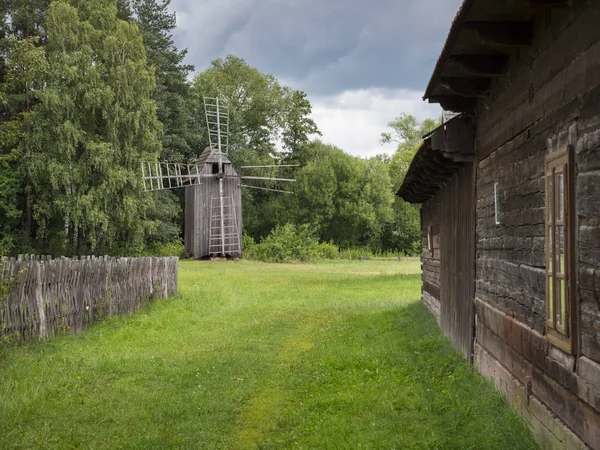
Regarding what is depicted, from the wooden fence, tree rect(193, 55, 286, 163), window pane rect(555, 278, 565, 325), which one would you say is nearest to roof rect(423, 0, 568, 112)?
window pane rect(555, 278, 565, 325)

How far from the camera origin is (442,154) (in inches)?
331

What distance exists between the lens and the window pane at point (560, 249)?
4.35 m

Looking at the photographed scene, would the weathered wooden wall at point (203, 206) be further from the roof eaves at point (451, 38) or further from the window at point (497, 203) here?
the window at point (497, 203)

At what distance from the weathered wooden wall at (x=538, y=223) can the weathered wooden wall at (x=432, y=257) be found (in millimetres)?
5278

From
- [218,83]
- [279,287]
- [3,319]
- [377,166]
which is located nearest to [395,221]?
[377,166]

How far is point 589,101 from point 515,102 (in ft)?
6.50

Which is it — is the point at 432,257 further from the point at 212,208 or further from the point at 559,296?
the point at 212,208

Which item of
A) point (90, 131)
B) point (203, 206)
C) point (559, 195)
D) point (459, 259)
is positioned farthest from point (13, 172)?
point (559, 195)

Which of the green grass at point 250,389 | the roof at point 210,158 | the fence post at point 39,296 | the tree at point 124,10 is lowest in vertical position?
the green grass at point 250,389

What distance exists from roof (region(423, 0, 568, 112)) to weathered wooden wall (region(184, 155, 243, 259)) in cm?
3370

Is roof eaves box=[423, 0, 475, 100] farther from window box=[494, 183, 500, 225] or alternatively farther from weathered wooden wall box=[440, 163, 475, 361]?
weathered wooden wall box=[440, 163, 475, 361]

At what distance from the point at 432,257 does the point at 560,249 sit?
9770 millimetres

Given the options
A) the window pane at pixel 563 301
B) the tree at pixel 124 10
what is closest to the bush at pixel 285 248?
the tree at pixel 124 10

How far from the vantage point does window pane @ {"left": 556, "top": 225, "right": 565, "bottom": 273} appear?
14.3 ft
